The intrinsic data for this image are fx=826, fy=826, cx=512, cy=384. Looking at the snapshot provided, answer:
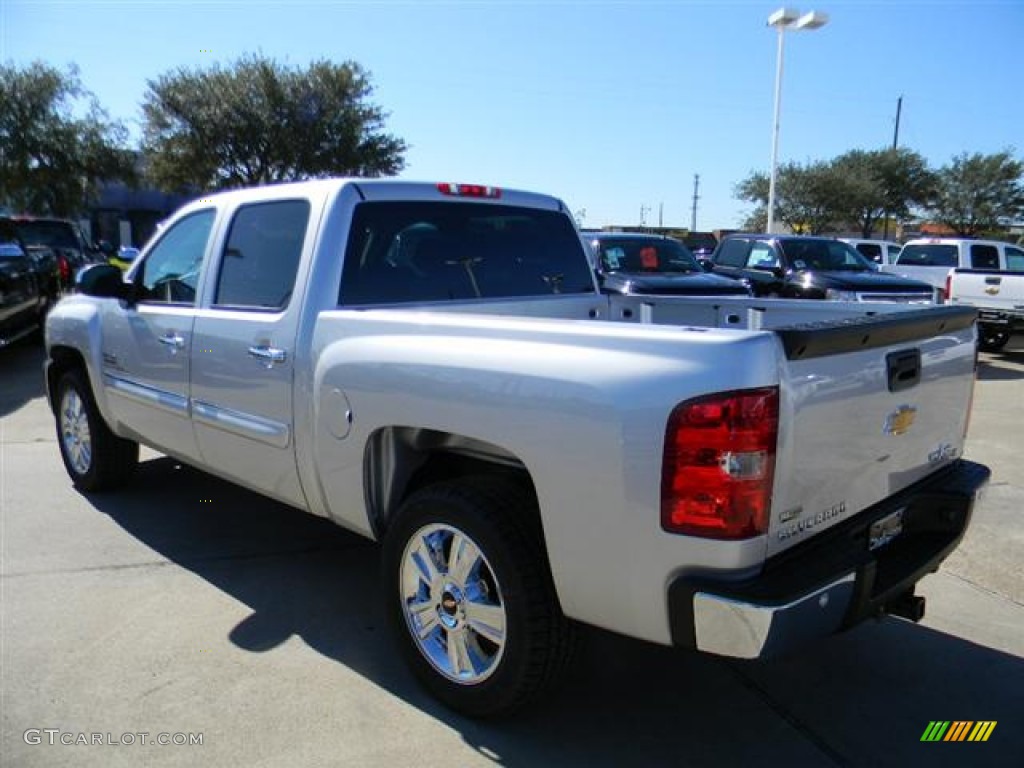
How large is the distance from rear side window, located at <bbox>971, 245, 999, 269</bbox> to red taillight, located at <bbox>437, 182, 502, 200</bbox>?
14814 millimetres

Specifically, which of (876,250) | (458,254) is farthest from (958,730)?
(876,250)

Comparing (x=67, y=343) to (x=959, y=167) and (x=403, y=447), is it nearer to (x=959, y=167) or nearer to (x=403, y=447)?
(x=403, y=447)

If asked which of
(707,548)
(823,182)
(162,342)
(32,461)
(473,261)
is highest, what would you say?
(823,182)

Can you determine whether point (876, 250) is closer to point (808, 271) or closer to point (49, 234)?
point (808, 271)

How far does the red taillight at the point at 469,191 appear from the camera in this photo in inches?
156

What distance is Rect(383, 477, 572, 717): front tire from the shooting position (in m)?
2.68

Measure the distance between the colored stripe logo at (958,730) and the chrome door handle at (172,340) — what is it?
11.9 ft

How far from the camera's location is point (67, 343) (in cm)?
525

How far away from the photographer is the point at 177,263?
14.9 feet

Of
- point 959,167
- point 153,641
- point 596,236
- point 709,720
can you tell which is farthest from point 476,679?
point 959,167

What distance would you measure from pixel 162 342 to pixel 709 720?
125 inches

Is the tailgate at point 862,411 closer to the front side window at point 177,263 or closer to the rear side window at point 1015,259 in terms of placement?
the front side window at point 177,263

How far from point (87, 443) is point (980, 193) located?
47.8m

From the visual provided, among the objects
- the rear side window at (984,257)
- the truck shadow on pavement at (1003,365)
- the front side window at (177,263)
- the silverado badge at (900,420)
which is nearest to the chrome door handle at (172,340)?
the front side window at (177,263)
